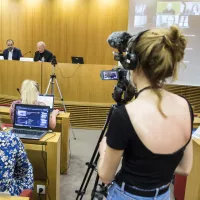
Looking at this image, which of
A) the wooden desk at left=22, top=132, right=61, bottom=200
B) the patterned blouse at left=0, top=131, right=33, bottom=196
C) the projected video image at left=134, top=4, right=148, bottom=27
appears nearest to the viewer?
the patterned blouse at left=0, top=131, right=33, bottom=196

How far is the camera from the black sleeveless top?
871 millimetres

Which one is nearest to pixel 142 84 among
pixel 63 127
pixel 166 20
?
pixel 63 127

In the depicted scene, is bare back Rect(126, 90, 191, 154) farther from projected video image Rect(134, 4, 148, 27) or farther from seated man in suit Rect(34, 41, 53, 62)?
seated man in suit Rect(34, 41, 53, 62)

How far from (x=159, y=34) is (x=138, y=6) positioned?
3.72 meters

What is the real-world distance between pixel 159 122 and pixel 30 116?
5.49 ft

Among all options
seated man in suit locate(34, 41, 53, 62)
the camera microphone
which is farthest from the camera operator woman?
seated man in suit locate(34, 41, 53, 62)

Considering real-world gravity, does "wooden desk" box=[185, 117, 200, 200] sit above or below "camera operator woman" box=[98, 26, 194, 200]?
below

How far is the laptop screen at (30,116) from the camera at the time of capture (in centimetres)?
232

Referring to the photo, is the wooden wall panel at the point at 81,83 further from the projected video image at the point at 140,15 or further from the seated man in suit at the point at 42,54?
the projected video image at the point at 140,15

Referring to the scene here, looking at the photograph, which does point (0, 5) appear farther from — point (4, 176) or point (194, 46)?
point (4, 176)

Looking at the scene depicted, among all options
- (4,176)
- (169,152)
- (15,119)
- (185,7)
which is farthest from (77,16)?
(169,152)

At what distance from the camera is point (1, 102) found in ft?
17.3

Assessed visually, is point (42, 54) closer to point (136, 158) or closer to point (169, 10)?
point (169, 10)

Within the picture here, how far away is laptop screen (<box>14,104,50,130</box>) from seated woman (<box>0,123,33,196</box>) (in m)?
0.72
